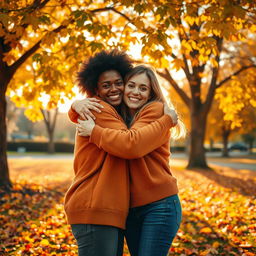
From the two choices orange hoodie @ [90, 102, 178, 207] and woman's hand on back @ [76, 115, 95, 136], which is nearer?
orange hoodie @ [90, 102, 178, 207]

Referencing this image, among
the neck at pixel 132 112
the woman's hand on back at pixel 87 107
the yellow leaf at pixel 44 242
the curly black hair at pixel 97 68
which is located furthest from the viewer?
the yellow leaf at pixel 44 242

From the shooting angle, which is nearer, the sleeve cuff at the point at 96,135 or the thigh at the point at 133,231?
the sleeve cuff at the point at 96,135

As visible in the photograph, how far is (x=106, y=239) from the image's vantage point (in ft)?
7.51

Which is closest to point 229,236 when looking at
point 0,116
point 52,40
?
point 52,40

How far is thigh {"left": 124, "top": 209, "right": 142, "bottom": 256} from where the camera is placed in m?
2.59

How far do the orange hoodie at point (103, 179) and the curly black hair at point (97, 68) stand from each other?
0.34 meters

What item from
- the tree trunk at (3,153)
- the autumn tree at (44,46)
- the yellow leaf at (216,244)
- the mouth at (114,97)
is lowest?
the yellow leaf at (216,244)

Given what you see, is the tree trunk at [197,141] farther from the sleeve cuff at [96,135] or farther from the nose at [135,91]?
the sleeve cuff at [96,135]

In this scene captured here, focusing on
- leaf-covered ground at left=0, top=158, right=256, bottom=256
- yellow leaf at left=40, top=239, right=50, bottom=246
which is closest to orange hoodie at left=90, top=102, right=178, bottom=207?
leaf-covered ground at left=0, top=158, right=256, bottom=256

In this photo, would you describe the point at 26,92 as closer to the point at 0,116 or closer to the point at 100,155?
the point at 0,116

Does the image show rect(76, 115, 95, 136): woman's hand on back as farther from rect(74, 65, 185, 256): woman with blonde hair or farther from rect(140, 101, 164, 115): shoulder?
rect(140, 101, 164, 115): shoulder

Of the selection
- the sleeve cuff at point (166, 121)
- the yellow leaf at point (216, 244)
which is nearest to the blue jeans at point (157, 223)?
the sleeve cuff at point (166, 121)

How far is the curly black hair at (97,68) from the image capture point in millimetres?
2814

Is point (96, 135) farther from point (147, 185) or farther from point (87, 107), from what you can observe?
point (147, 185)
